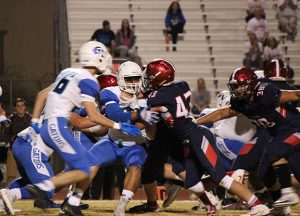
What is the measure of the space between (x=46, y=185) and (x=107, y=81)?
1.98 m

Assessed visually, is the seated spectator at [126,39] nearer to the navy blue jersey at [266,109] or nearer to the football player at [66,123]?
the navy blue jersey at [266,109]

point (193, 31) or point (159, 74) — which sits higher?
point (159, 74)

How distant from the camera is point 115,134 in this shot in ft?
28.3

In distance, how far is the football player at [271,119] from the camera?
8.27m

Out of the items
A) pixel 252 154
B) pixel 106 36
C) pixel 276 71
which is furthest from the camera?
pixel 106 36

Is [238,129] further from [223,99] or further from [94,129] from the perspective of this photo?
[94,129]

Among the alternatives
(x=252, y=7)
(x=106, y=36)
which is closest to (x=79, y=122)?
(x=106, y=36)

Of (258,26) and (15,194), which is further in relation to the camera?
(258,26)

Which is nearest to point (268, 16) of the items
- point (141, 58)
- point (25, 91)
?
point (141, 58)

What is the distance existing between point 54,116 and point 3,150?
19.8 feet

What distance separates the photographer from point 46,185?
7.72 metres

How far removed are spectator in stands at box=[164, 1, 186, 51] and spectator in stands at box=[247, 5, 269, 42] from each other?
1.20m

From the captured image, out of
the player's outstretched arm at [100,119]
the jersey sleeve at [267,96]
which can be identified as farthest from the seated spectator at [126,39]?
the player's outstretched arm at [100,119]

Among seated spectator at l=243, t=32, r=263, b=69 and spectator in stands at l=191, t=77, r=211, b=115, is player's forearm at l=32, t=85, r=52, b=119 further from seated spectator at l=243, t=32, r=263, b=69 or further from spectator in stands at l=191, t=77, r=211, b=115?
seated spectator at l=243, t=32, r=263, b=69
